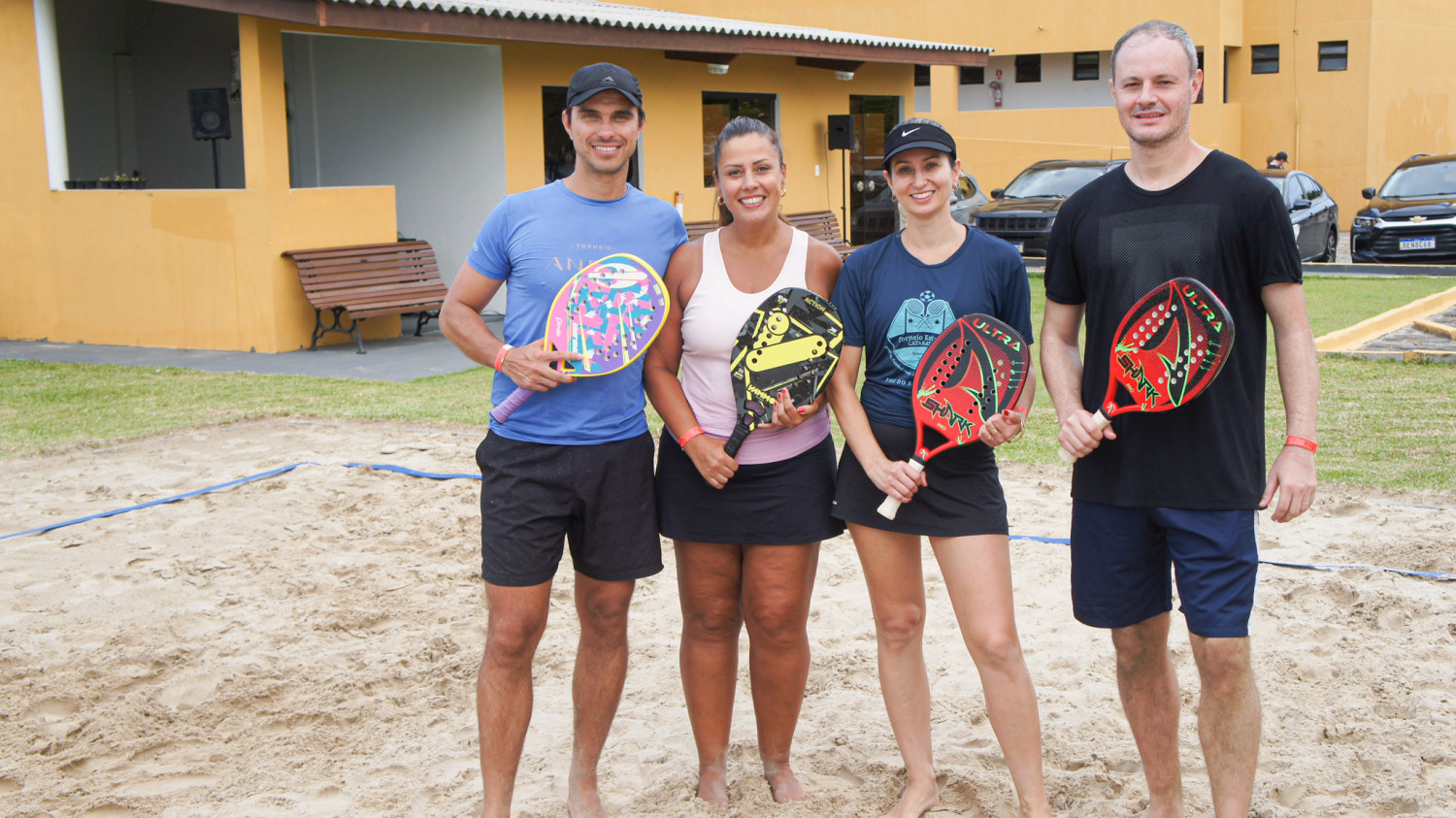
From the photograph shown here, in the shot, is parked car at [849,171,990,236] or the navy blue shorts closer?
the navy blue shorts

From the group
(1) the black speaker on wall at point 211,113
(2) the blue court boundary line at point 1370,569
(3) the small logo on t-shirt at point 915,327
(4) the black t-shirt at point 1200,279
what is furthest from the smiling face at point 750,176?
(1) the black speaker on wall at point 211,113

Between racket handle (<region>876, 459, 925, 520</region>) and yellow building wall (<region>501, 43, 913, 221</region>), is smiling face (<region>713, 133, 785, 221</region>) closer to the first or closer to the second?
racket handle (<region>876, 459, 925, 520</region>)

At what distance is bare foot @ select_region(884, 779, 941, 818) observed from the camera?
3382mm

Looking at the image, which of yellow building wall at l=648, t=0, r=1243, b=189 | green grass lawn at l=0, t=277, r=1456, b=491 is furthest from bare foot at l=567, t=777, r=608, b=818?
yellow building wall at l=648, t=0, r=1243, b=189

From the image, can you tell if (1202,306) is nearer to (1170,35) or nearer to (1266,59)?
(1170,35)

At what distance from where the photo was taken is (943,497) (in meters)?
3.23

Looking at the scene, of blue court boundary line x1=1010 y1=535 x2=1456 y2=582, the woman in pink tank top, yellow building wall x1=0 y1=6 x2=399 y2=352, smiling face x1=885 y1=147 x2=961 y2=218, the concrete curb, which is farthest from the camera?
yellow building wall x1=0 y1=6 x2=399 y2=352

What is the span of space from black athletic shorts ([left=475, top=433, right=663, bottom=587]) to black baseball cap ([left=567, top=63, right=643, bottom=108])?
36.7 inches

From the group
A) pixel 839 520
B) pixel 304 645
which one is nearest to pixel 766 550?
pixel 839 520

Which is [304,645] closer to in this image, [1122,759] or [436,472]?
[436,472]

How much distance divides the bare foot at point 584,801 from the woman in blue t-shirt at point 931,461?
871 millimetres

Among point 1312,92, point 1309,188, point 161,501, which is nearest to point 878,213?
point 1309,188

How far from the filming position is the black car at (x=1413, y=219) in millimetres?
18578

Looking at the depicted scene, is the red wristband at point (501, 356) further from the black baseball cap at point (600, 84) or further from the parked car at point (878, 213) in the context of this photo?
the parked car at point (878, 213)
